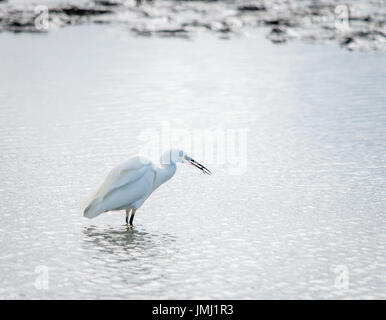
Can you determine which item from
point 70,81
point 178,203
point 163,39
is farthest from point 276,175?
point 163,39

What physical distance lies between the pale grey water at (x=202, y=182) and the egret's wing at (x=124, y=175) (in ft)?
1.28

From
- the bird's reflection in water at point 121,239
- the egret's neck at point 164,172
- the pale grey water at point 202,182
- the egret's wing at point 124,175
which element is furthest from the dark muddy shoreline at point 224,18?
the bird's reflection in water at point 121,239

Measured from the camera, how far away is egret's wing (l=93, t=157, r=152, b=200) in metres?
6.48

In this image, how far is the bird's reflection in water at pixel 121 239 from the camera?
6250 millimetres

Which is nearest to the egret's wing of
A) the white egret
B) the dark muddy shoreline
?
the white egret

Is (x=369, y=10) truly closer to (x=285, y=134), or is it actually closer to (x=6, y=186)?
(x=285, y=134)

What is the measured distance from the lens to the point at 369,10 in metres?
22.4

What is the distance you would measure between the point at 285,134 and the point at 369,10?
13.9 meters

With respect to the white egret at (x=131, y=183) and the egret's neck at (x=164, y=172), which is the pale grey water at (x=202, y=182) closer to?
the white egret at (x=131, y=183)

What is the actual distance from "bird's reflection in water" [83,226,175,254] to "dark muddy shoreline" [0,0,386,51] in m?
10.7

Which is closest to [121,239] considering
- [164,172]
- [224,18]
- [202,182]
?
[164,172]

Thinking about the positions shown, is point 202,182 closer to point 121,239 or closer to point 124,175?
point 124,175

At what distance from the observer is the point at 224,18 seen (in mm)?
21641
